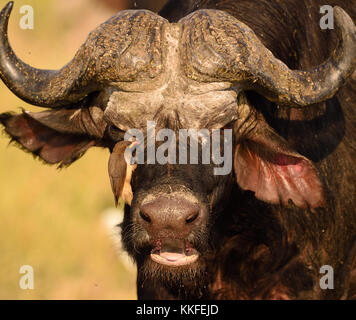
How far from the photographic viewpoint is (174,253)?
4.70m

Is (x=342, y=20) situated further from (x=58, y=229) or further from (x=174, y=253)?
(x=58, y=229)

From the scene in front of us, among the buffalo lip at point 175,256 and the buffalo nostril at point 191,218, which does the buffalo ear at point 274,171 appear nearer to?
the buffalo lip at point 175,256

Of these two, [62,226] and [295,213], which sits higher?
[295,213]

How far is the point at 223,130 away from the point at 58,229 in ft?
A: 19.2

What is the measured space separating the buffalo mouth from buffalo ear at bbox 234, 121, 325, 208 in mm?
886

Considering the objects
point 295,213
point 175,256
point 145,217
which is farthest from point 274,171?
point 145,217

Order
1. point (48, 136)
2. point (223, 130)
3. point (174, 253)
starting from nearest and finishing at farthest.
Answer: point (174, 253) < point (223, 130) < point (48, 136)

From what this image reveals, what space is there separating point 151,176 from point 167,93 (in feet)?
1.70

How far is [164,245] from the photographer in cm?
464

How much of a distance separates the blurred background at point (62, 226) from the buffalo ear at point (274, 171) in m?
3.30

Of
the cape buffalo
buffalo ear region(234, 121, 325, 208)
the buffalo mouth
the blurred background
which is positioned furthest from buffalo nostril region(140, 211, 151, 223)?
the blurred background

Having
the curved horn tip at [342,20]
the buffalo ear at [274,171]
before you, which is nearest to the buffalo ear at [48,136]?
the buffalo ear at [274,171]

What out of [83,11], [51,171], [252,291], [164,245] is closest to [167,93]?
[164,245]

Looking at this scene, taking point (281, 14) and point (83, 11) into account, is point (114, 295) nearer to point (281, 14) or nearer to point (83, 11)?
point (281, 14)
